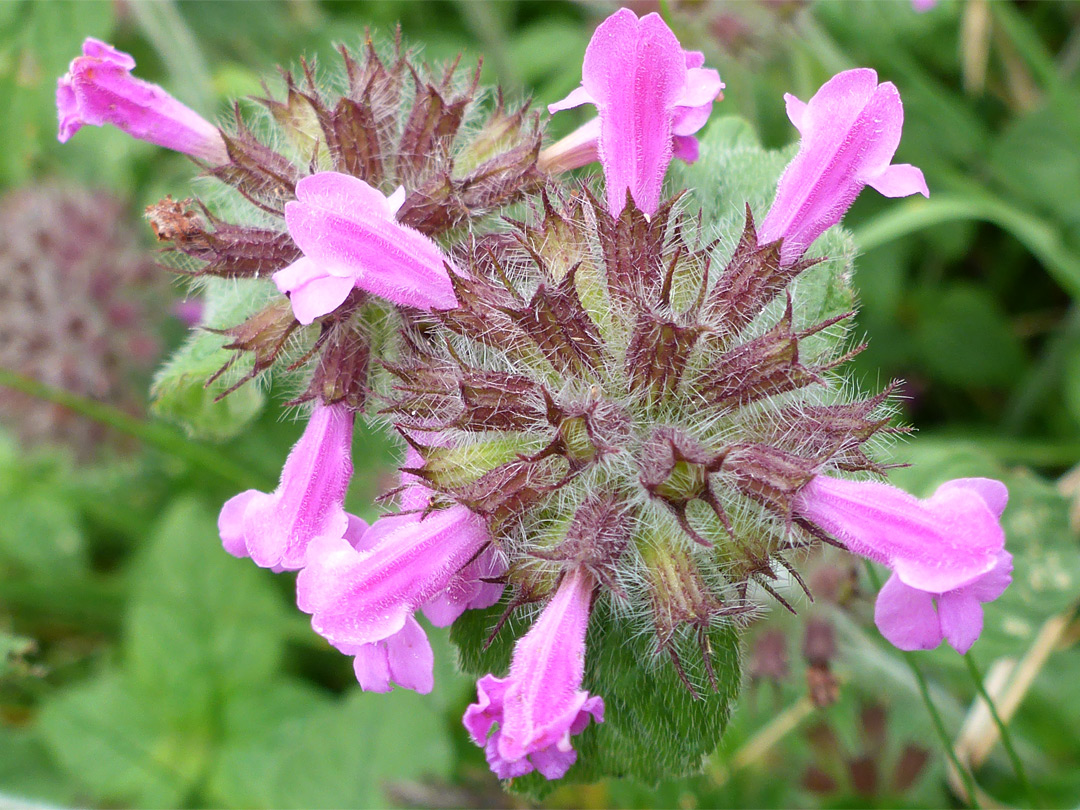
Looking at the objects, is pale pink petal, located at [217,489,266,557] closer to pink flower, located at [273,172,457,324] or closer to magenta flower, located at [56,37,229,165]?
pink flower, located at [273,172,457,324]

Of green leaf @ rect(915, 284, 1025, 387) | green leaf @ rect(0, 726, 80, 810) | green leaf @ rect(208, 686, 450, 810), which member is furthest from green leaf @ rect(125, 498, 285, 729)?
green leaf @ rect(915, 284, 1025, 387)

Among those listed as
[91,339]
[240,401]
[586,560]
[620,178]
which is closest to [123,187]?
[91,339]

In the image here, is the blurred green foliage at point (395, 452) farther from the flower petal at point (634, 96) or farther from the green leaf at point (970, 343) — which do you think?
the flower petal at point (634, 96)

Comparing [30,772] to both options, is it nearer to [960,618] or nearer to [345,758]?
[345,758]

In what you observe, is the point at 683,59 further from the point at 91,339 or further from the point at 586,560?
the point at 91,339

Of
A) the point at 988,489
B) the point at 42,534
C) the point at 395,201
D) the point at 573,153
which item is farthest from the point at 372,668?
the point at 42,534

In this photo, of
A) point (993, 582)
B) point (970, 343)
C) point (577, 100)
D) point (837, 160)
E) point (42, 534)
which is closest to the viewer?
point (993, 582)
